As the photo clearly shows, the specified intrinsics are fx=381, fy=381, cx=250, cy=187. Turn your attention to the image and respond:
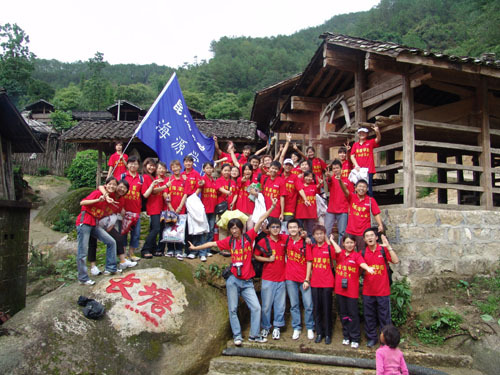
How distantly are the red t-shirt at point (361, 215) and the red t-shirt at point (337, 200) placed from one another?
38 centimetres

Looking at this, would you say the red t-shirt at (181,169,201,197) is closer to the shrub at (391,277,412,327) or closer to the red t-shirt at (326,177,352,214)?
the red t-shirt at (326,177,352,214)

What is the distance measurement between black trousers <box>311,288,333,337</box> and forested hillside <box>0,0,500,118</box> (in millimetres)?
22339

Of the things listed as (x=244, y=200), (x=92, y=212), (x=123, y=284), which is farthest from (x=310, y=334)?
(x=92, y=212)

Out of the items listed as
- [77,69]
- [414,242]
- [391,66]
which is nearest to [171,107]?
[391,66]

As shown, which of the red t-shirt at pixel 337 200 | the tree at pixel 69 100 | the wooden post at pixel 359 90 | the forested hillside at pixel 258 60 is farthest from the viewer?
the tree at pixel 69 100

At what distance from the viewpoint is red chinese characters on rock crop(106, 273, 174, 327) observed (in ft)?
18.7

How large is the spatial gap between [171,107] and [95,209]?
325 cm

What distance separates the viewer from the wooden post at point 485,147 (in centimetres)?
771

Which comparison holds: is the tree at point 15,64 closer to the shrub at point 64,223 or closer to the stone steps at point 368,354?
the shrub at point 64,223

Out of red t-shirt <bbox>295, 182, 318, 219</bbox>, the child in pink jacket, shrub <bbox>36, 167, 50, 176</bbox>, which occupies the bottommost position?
the child in pink jacket

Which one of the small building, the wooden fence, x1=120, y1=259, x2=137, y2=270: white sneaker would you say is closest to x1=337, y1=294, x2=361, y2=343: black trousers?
x1=120, y1=259, x2=137, y2=270: white sneaker

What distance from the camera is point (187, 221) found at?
712cm

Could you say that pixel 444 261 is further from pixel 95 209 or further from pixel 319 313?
pixel 95 209

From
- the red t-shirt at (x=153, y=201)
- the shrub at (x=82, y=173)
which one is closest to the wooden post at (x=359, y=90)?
the red t-shirt at (x=153, y=201)
